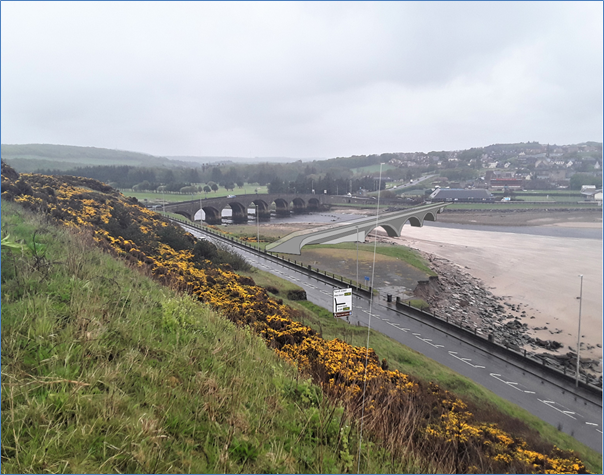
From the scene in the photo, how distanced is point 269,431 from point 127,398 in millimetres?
1688

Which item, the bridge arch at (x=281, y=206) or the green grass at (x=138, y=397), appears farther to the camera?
the bridge arch at (x=281, y=206)

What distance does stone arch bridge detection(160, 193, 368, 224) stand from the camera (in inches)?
3487

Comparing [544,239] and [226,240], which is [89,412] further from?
[544,239]

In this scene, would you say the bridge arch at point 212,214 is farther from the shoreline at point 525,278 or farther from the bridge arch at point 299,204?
the bridge arch at point 299,204

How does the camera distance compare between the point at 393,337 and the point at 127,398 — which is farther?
the point at 393,337

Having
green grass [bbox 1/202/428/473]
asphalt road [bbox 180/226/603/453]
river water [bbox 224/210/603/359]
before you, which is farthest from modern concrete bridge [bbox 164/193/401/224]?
green grass [bbox 1/202/428/473]

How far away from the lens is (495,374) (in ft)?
57.9

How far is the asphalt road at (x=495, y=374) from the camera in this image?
14414mm

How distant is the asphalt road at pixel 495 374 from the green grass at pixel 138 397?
6.02 metres

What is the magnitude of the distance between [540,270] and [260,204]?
278ft

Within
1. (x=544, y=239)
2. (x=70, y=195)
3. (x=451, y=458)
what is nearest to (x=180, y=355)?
(x=451, y=458)

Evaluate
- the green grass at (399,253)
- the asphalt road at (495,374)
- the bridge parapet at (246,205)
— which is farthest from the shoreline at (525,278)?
the bridge parapet at (246,205)

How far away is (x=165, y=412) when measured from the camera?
3906 mm

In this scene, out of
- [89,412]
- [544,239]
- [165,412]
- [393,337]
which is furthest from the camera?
[544,239]
